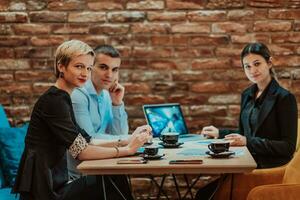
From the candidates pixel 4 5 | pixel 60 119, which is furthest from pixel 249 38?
pixel 60 119

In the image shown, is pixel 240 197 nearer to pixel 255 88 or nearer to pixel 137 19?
pixel 255 88

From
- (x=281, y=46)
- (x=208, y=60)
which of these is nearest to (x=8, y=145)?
(x=208, y=60)

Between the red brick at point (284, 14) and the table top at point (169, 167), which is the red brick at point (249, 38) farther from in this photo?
the table top at point (169, 167)

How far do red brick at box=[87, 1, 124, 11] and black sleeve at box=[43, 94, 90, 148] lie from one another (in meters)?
1.69

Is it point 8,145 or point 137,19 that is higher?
point 137,19

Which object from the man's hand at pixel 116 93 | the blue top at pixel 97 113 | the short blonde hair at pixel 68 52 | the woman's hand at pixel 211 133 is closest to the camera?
the short blonde hair at pixel 68 52

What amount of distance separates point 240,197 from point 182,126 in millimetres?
776

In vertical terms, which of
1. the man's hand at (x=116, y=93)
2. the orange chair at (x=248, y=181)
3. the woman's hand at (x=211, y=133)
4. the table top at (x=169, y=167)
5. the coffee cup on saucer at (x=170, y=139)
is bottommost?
the orange chair at (x=248, y=181)

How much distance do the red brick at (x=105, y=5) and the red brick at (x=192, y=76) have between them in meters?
0.68

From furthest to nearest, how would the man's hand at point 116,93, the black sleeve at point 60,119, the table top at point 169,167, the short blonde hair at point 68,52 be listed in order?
the man's hand at point 116,93, the short blonde hair at point 68,52, the black sleeve at point 60,119, the table top at point 169,167

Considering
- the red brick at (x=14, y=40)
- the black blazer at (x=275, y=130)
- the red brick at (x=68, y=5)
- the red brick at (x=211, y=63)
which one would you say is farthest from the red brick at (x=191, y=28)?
the red brick at (x=14, y=40)

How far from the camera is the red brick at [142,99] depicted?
4152 millimetres

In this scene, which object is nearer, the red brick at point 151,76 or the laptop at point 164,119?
the laptop at point 164,119

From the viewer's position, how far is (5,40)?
13.7 ft
